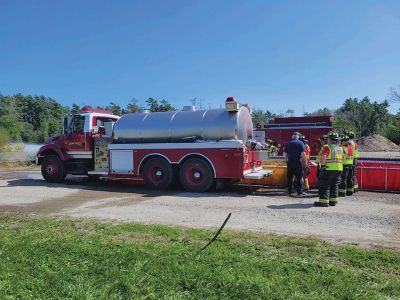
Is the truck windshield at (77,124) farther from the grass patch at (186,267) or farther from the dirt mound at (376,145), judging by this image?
the dirt mound at (376,145)

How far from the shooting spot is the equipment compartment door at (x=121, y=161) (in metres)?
13.5

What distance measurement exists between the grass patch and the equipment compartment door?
22.5 ft

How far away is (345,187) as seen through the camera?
37.2 feet

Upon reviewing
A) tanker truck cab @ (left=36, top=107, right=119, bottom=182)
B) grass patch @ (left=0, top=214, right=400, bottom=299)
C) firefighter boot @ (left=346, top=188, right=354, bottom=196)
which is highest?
tanker truck cab @ (left=36, top=107, right=119, bottom=182)

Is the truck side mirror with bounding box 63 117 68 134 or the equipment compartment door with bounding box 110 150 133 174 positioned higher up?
the truck side mirror with bounding box 63 117 68 134

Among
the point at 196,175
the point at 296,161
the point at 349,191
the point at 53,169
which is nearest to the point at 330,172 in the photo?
the point at 296,161

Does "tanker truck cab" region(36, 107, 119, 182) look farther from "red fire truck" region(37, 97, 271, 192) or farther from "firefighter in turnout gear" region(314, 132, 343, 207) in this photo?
"firefighter in turnout gear" region(314, 132, 343, 207)

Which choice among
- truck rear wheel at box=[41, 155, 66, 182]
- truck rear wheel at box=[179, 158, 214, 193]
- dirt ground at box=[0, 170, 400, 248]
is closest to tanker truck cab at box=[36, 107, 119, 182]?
truck rear wheel at box=[41, 155, 66, 182]

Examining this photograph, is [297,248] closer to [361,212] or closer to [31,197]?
[361,212]

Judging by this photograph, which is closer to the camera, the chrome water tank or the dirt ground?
the dirt ground

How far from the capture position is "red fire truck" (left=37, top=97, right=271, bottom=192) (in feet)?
40.1

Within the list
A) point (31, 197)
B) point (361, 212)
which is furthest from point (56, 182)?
point (361, 212)

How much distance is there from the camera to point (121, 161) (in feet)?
44.7

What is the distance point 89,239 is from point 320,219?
444cm
